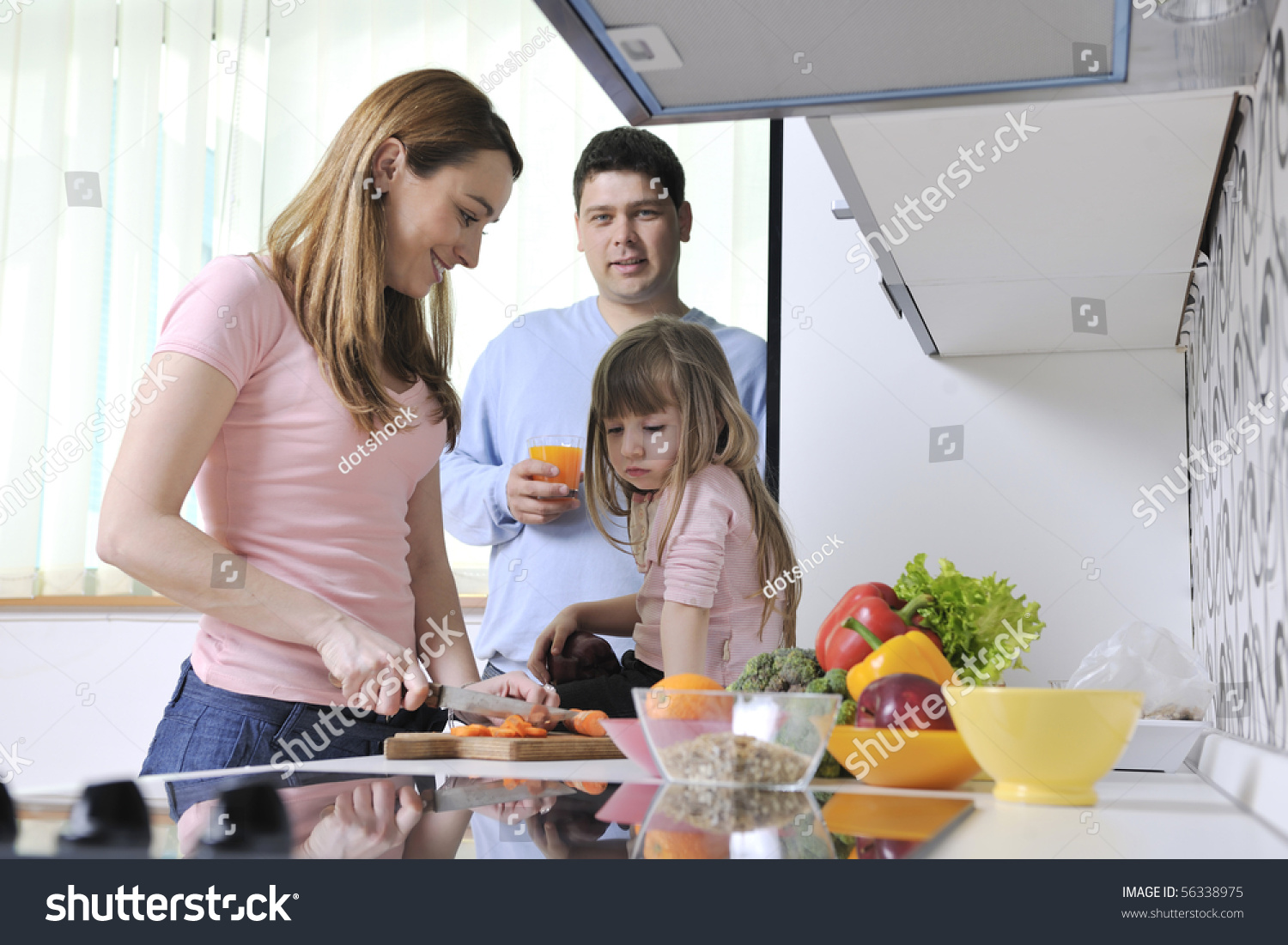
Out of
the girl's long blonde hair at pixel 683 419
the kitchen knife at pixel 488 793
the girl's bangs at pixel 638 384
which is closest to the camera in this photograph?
the kitchen knife at pixel 488 793

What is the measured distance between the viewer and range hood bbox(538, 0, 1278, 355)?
2.17 ft

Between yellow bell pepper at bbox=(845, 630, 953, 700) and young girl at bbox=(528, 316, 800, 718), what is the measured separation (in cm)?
68

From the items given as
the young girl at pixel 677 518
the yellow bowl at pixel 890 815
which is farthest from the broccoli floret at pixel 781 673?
the young girl at pixel 677 518

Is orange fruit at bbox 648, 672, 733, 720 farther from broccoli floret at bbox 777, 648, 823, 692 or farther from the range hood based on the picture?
the range hood

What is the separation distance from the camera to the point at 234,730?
92 centimetres

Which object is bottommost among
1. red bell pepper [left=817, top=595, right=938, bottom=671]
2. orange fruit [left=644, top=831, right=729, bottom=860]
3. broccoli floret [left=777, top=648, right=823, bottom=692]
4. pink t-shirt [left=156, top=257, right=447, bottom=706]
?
orange fruit [left=644, top=831, right=729, bottom=860]

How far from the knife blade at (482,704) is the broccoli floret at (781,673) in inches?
8.8

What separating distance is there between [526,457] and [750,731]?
123 centimetres

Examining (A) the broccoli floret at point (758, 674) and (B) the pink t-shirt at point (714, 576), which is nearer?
(A) the broccoli floret at point (758, 674)

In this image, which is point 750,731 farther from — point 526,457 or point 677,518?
point 526,457

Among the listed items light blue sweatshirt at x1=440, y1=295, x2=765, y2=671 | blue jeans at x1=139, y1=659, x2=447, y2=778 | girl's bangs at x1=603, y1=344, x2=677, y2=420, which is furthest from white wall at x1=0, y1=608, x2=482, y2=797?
blue jeans at x1=139, y1=659, x2=447, y2=778

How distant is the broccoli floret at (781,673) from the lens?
75 centimetres

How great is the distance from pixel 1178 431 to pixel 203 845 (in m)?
1.42

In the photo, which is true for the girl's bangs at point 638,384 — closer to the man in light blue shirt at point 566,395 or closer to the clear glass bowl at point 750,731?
the man in light blue shirt at point 566,395
